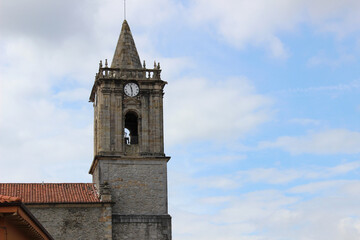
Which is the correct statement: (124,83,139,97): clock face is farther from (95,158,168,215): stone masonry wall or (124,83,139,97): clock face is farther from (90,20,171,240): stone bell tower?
(95,158,168,215): stone masonry wall

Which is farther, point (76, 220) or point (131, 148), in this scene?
point (131, 148)

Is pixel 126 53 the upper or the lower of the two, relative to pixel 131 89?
upper

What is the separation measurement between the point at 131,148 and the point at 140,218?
4.14 metres

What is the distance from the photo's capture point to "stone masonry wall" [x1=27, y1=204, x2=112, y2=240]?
34.8 metres

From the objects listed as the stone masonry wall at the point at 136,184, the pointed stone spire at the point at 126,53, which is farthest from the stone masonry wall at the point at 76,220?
the pointed stone spire at the point at 126,53

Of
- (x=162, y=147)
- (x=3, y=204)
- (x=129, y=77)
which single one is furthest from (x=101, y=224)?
(x=3, y=204)

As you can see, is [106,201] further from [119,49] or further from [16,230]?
[16,230]

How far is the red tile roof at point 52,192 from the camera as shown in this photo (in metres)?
35.6

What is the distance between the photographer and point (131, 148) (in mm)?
38156

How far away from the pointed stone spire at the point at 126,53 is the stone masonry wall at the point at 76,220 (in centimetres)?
909

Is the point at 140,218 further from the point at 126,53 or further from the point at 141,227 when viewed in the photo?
the point at 126,53

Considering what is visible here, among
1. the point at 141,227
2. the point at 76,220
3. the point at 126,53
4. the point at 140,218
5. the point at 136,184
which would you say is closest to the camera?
the point at 76,220

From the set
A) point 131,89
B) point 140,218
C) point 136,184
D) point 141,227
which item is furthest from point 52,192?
point 131,89

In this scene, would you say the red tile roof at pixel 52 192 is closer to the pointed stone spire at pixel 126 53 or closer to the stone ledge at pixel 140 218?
the stone ledge at pixel 140 218
